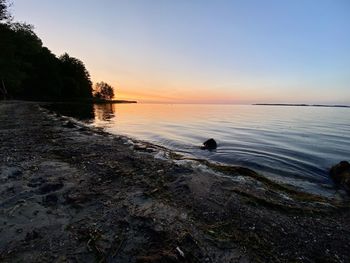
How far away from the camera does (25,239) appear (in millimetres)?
4277

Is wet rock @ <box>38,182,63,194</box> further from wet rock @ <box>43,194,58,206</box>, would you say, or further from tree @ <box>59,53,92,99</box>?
tree @ <box>59,53,92,99</box>

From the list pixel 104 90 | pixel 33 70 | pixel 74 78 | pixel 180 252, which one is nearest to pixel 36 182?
pixel 180 252

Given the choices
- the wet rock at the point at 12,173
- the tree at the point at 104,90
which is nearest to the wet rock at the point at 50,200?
the wet rock at the point at 12,173

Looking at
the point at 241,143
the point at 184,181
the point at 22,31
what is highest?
the point at 22,31

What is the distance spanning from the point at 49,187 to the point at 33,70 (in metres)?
95.6

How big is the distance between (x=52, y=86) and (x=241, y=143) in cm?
9123

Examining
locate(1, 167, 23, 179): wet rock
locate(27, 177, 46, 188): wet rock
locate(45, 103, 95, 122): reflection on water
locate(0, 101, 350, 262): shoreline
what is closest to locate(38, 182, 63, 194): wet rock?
locate(0, 101, 350, 262): shoreline

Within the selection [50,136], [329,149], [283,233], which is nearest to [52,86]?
[50,136]

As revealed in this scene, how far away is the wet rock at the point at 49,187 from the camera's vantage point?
6.27 m

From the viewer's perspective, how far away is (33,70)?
86.8 m

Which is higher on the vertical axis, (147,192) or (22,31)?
(22,31)

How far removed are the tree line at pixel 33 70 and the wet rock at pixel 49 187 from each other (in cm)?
3623

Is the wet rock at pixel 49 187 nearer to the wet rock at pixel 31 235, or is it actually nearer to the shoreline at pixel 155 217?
the shoreline at pixel 155 217

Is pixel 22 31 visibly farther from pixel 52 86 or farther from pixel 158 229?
pixel 158 229
